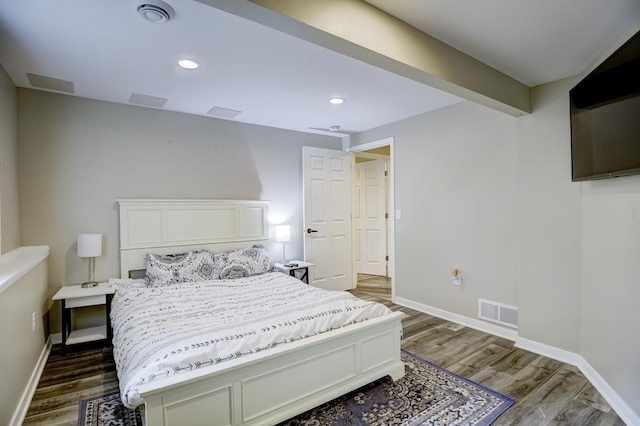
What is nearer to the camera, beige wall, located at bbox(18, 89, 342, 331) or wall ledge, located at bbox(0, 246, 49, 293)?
wall ledge, located at bbox(0, 246, 49, 293)

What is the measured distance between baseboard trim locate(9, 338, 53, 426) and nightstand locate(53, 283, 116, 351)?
16cm

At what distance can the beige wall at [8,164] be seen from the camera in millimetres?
2498

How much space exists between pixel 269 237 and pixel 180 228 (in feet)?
3.80

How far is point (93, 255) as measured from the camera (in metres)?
3.10

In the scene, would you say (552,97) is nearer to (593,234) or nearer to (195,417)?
(593,234)

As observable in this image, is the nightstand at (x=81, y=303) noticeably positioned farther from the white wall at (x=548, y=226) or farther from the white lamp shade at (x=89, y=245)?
the white wall at (x=548, y=226)

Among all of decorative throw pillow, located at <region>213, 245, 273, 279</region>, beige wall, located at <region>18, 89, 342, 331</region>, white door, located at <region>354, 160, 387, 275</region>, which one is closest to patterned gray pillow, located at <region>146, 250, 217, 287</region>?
decorative throw pillow, located at <region>213, 245, 273, 279</region>

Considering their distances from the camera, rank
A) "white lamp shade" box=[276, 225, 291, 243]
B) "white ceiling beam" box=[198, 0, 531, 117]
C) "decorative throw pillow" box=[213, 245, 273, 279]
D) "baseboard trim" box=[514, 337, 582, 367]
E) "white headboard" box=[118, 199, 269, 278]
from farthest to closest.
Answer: "white lamp shade" box=[276, 225, 291, 243]
"decorative throw pillow" box=[213, 245, 273, 279]
"white headboard" box=[118, 199, 269, 278]
"baseboard trim" box=[514, 337, 582, 367]
"white ceiling beam" box=[198, 0, 531, 117]

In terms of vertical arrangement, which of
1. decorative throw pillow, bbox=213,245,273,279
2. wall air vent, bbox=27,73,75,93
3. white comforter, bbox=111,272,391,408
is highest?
wall air vent, bbox=27,73,75,93

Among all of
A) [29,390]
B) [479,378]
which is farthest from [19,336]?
[479,378]

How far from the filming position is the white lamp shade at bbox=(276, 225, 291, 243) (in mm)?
4254

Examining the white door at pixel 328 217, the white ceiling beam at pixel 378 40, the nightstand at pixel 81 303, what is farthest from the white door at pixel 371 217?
the nightstand at pixel 81 303

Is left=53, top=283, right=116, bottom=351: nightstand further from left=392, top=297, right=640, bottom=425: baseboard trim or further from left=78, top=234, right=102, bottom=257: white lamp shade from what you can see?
left=392, top=297, right=640, bottom=425: baseboard trim

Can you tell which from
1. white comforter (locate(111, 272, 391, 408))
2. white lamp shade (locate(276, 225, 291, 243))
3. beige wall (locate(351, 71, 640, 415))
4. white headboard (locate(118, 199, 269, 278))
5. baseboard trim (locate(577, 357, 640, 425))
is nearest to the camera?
white comforter (locate(111, 272, 391, 408))
